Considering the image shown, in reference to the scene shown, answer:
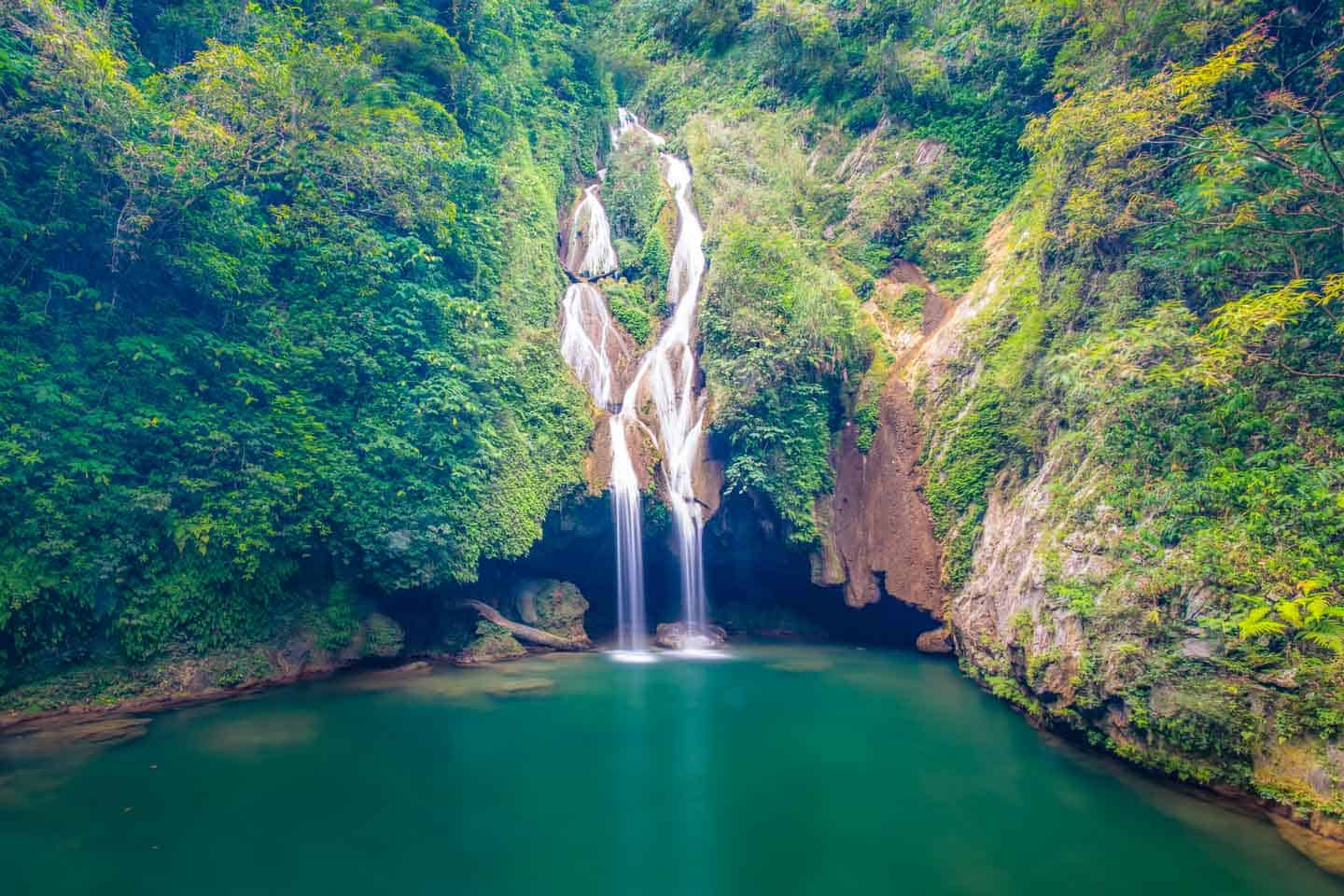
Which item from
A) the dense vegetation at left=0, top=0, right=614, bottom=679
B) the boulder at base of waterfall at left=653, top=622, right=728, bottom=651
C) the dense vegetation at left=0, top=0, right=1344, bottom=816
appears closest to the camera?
the dense vegetation at left=0, top=0, right=1344, bottom=816

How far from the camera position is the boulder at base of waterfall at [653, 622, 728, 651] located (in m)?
16.5

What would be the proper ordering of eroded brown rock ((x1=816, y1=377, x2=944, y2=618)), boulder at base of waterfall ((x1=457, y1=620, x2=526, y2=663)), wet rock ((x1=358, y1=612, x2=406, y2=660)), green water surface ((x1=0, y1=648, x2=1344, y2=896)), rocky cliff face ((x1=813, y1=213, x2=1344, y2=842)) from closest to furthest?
green water surface ((x1=0, y1=648, x2=1344, y2=896)) < rocky cliff face ((x1=813, y1=213, x2=1344, y2=842)) < wet rock ((x1=358, y1=612, x2=406, y2=660)) < boulder at base of waterfall ((x1=457, y1=620, x2=526, y2=663)) < eroded brown rock ((x1=816, y1=377, x2=944, y2=618))

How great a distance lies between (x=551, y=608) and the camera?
53.6ft

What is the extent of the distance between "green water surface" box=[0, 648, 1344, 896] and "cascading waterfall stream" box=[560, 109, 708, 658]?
15.8 ft

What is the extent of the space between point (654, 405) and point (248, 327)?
29.5 ft

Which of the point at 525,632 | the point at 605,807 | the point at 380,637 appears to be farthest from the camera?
the point at 525,632

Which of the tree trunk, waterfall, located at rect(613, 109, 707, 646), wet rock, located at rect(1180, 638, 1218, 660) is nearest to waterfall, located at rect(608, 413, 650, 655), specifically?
waterfall, located at rect(613, 109, 707, 646)

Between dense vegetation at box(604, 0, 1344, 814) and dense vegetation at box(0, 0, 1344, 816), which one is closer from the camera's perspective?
dense vegetation at box(604, 0, 1344, 814)

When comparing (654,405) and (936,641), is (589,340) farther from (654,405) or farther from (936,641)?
(936,641)

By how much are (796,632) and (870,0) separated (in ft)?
66.6

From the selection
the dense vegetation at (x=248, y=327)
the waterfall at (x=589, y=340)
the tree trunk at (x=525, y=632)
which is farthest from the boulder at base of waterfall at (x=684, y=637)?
the waterfall at (x=589, y=340)

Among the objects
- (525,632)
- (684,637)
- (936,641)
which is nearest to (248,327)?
(525,632)

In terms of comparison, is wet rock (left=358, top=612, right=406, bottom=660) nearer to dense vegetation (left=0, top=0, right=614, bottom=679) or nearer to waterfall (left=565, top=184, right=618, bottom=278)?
dense vegetation (left=0, top=0, right=614, bottom=679)

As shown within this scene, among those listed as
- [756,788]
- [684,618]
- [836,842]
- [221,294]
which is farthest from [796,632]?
[221,294]
